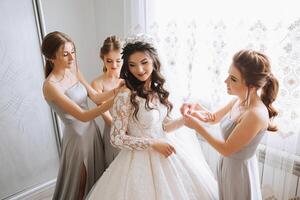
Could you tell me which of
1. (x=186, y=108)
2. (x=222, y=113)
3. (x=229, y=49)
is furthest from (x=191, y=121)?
(x=229, y=49)

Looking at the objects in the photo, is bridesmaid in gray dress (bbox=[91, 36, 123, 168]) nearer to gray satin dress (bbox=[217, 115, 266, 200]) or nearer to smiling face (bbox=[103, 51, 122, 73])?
smiling face (bbox=[103, 51, 122, 73])

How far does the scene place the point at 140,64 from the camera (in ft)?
3.79

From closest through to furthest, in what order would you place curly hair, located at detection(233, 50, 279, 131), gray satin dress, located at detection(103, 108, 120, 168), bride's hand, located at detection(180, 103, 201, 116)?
1. curly hair, located at detection(233, 50, 279, 131)
2. bride's hand, located at detection(180, 103, 201, 116)
3. gray satin dress, located at detection(103, 108, 120, 168)

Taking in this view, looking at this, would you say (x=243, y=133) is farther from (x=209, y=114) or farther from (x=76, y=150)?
(x=76, y=150)

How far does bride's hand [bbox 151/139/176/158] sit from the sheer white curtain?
30 cm

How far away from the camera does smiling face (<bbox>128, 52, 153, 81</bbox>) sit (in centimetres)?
115

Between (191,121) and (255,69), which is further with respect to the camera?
(191,121)

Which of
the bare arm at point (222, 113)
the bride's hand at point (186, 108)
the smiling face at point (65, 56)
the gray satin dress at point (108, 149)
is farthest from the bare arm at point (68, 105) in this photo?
the bare arm at point (222, 113)

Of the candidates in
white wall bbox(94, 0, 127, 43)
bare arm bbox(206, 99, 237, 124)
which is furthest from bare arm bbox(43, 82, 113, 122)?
white wall bbox(94, 0, 127, 43)

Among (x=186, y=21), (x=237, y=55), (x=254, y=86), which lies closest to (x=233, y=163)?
(x=254, y=86)

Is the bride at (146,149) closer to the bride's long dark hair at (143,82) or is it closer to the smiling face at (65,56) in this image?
the bride's long dark hair at (143,82)

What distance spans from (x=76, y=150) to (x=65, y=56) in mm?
514

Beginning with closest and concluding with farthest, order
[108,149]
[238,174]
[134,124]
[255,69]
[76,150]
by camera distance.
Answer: [255,69], [238,174], [134,124], [76,150], [108,149]

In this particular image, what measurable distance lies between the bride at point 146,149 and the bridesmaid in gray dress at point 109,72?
0.82 feet
